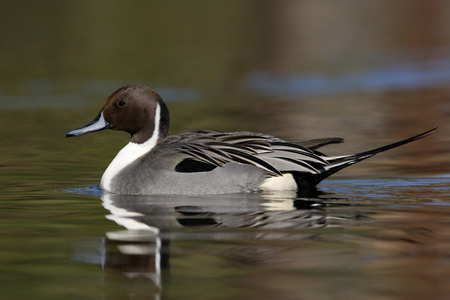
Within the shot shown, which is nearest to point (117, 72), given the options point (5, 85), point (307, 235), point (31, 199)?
point (5, 85)

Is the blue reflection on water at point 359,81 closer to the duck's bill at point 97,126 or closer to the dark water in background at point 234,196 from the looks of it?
the dark water in background at point 234,196

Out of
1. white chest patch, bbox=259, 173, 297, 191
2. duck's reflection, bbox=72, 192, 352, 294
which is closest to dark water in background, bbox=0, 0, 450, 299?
duck's reflection, bbox=72, 192, 352, 294

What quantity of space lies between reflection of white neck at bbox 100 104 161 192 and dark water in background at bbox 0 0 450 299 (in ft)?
0.70

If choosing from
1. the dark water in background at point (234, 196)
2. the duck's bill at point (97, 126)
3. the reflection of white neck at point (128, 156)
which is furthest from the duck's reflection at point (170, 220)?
the duck's bill at point (97, 126)

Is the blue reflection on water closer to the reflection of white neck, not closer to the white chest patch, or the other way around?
the reflection of white neck

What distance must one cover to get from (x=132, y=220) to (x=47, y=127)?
22.4 ft

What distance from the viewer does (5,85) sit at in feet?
61.3

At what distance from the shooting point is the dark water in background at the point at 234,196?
5066mm

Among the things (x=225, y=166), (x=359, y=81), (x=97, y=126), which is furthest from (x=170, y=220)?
(x=359, y=81)

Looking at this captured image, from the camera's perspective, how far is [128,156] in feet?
27.4

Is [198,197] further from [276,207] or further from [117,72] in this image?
[117,72]

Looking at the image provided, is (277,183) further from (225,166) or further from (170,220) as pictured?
→ (170,220)

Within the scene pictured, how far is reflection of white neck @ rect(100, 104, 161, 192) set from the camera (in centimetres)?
824

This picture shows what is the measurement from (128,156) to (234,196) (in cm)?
112
